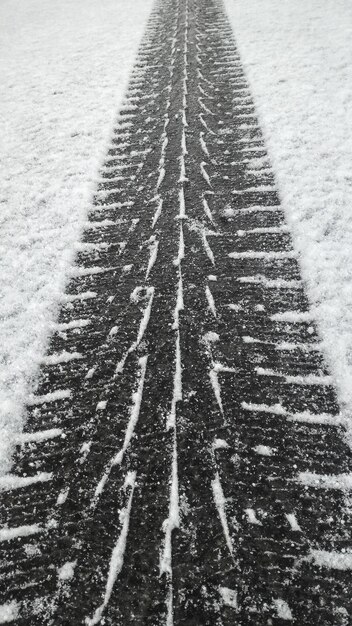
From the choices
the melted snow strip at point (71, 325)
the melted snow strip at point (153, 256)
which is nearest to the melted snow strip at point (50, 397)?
the melted snow strip at point (71, 325)

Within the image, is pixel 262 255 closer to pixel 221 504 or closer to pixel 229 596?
pixel 221 504

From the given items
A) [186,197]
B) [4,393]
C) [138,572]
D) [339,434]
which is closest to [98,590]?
[138,572]

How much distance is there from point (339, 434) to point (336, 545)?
570 millimetres

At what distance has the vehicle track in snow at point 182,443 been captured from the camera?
1.61 meters

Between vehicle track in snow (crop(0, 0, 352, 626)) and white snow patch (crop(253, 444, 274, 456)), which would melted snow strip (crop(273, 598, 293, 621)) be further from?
white snow patch (crop(253, 444, 274, 456))

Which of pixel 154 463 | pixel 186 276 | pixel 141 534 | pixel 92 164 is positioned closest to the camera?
pixel 141 534

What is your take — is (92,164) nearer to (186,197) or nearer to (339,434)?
(186,197)

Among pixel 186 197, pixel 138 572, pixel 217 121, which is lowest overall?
pixel 138 572

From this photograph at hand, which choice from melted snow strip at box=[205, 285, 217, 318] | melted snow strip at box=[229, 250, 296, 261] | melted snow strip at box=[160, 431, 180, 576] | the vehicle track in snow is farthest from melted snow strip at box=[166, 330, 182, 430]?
melted snow strip at box=[229, 250, 296, 261]

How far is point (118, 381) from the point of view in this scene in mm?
2387

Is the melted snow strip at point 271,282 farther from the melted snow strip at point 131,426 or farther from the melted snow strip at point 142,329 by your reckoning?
the melted snow strip at point 131,426

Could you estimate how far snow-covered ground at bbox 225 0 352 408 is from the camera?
109 inches

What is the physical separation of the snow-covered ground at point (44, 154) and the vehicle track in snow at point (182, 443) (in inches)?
6.7

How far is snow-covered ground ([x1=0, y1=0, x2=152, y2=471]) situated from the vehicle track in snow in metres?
0.17
